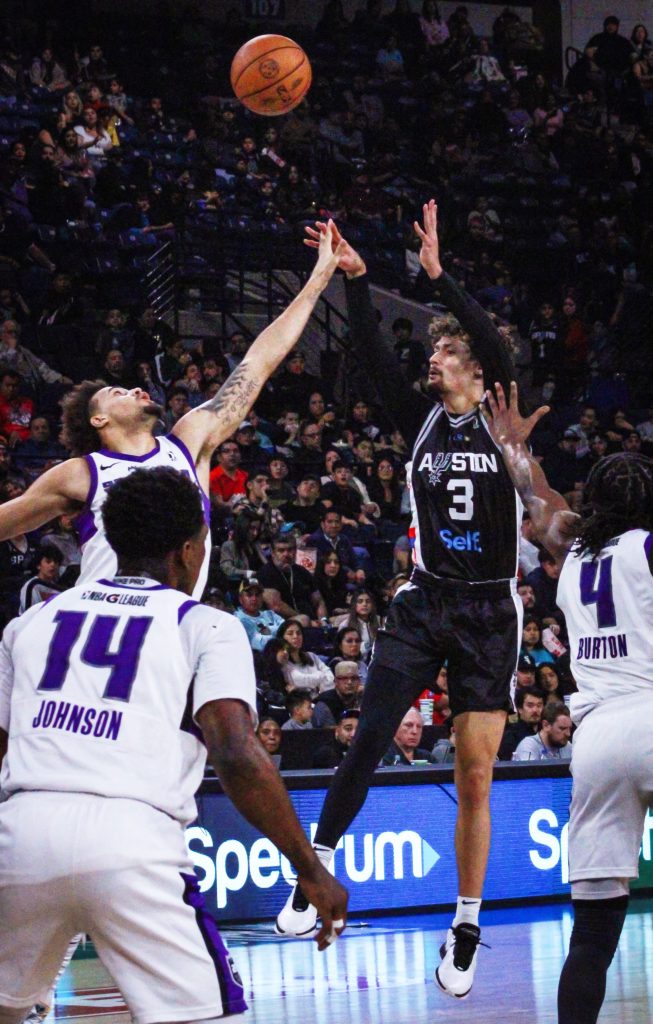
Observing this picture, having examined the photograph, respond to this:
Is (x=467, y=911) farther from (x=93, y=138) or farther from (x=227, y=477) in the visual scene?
(x=93, y=138)

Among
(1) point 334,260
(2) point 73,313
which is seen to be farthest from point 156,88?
(1) point 334,260

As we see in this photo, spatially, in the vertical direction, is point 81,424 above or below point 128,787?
above

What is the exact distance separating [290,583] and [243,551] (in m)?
0.51

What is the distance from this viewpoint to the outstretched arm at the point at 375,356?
6.25 metres

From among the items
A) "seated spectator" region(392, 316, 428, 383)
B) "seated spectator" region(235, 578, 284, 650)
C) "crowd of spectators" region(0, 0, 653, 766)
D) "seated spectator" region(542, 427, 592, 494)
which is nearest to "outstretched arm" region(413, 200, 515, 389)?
"crowd of spectators" region(0, 0, 653, 766)

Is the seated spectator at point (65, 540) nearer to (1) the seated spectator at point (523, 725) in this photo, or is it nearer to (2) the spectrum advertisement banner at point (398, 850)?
(2) the spectrum advertisement banner at point (398, 850)

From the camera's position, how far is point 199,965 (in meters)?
3.38

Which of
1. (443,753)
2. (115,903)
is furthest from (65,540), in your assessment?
(115,903)

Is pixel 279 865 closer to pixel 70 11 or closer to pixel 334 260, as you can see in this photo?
pixel 334 260

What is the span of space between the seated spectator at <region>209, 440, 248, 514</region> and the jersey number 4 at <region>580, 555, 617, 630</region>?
28.3 feet

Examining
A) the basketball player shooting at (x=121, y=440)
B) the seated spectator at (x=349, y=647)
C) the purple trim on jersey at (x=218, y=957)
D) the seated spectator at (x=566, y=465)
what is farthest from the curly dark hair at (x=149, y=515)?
the seated spectator at (x=566, y=465)

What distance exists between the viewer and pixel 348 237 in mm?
19266

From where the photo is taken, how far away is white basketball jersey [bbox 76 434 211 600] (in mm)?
5438

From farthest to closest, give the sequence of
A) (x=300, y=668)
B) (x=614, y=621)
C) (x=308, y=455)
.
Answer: (x=308, y=455)
(x=300, y=668)
(x=614, y=621)
